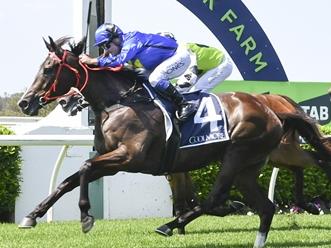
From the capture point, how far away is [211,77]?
703 centimetres

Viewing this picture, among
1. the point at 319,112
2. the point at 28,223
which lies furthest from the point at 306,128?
the point at 319,112

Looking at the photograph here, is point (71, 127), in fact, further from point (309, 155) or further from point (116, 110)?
point (116, 110)

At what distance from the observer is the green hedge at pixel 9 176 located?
888 centimetres

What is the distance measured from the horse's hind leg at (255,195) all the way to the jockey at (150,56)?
26.8 inches

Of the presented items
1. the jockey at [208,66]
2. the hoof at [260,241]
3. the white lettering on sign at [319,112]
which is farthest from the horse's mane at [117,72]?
the white lettering on sign at [319,112]

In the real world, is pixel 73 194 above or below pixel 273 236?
below

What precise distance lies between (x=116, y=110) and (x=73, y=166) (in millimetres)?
3862

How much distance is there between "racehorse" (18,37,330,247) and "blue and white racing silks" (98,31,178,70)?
0.37ft

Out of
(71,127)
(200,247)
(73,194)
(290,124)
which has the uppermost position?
(290,124)

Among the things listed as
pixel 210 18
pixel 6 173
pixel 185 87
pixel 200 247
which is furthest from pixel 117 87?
pixel 210 18

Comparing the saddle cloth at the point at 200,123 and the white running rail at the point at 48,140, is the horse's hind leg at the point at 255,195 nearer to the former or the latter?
the saddle cloth at the point at 200,123

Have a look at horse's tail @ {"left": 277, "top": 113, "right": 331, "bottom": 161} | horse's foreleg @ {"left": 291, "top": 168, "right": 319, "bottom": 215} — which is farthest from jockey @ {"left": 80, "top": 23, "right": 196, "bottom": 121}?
horse's foreleg @ {"left": 291, "top": 168, "right": 319, "bottom": 215}

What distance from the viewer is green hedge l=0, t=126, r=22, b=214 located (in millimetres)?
8879

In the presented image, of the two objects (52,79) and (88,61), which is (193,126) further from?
(52,79)
